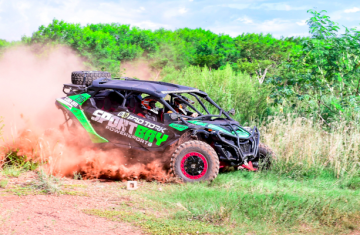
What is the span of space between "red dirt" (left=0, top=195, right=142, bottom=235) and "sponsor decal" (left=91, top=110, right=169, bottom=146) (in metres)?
1.86

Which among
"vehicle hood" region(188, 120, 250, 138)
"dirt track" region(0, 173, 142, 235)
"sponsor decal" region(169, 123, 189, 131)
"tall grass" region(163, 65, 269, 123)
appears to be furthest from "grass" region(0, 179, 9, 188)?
"tall grass" region(163, 65, 269, 123)

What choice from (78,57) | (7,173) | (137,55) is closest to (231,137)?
(7,173)

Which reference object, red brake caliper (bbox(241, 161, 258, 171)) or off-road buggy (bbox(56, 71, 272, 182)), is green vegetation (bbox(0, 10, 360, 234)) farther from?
off-road buggy (bbox(56, 71, 272, 182))

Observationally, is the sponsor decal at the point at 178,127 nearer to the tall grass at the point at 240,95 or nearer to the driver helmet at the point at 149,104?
the driver helmet at the point at 149,104

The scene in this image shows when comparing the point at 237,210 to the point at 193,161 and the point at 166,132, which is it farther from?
the point at 166,132

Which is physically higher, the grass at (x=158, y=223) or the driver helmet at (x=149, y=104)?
the driver helmet at (x=149, y=104)

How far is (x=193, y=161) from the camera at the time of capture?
7.50 meters

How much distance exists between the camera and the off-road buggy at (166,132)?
24.7ft

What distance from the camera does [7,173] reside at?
7738mm

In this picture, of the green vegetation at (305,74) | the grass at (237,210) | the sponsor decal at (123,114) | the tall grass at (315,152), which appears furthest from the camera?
the green vegetation at (305,74)

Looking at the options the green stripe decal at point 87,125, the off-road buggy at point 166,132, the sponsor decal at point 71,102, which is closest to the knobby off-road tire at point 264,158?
the off-road buggy at point 166,132

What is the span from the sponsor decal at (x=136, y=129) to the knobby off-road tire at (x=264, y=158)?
2.27 meters

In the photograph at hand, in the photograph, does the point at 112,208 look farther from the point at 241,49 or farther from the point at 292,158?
the point at 241,49

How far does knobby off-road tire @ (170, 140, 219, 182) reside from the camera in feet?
24.4
